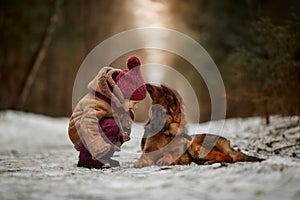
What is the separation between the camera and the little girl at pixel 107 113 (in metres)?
3.78

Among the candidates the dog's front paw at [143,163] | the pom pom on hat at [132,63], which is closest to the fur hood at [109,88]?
the pom pom on hat at [132,63]

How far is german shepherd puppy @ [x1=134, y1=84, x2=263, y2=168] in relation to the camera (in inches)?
147

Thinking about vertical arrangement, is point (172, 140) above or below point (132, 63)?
below

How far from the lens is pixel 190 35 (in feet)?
47.0

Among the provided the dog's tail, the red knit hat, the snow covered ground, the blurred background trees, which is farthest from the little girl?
the blurred background trees

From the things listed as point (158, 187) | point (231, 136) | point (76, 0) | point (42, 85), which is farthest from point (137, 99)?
point (42, 85)

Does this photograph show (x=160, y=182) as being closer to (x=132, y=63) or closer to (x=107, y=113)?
(x=107, y=113)

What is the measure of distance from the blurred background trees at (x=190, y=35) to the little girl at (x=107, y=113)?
287 cm

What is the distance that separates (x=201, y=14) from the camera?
15.2 m

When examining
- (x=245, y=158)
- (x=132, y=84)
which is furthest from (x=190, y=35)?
(x=245, y=158)

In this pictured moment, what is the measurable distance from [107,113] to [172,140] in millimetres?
671

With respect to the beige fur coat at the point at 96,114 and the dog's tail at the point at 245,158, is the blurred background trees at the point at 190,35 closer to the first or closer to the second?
the dog's tail at the point at 245,158

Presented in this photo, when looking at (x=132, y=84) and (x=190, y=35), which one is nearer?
(x=132, y=84)

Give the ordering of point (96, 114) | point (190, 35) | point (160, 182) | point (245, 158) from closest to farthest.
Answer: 1. point (160, 182)
2. point (245, 158)
3. point (96, 114)
4. point (190, 35)
